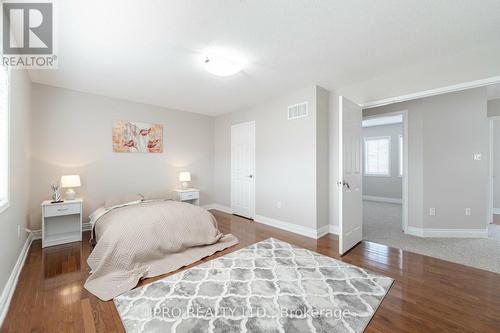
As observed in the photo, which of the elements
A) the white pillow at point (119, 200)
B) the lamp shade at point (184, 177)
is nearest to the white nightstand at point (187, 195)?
the lamp shade at point (184, 177)

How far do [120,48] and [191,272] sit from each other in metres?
2.58

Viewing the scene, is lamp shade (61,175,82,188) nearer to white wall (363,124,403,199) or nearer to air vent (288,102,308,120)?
air vent (288,102,308,120)


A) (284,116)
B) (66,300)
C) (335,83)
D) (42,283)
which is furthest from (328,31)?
(42,283)

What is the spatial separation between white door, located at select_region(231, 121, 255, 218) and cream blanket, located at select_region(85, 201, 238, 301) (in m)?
1.51

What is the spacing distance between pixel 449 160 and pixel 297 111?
8.60 feet

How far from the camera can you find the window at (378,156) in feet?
22.1

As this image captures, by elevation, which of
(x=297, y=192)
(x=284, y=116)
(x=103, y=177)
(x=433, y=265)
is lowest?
(x=433, y=265)

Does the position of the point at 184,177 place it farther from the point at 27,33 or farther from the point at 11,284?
the point at 27,33

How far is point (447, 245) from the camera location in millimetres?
3055

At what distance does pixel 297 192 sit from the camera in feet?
12.2

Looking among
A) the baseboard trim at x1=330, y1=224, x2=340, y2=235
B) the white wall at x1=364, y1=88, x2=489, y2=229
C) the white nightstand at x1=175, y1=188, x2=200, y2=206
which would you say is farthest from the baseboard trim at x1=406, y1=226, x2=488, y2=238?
the white nightstand at x1=175, y1=188, x2=200, y2=206

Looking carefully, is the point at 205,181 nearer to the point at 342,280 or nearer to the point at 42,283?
the point at 42,283

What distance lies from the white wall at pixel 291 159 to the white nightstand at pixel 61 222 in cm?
311

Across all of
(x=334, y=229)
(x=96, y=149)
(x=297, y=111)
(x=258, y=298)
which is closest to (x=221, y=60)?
(x=297, y=111)
